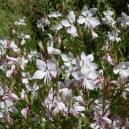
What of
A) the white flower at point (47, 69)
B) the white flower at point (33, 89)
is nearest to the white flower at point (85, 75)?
the white flower at point (47, 69)

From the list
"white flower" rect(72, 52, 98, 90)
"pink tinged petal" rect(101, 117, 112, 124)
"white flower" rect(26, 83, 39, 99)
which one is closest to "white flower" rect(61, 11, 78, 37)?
"white flower" rect(26, 83, 39, 99)

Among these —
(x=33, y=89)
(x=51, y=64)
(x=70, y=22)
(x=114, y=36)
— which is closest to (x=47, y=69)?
(x=51, y=64)

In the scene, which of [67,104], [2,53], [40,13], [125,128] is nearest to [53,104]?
[67,104]

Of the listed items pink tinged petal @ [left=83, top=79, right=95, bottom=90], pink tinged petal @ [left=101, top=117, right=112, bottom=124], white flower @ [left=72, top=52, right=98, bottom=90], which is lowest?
pink tinged petal @ [left=101, top=117, right=112, bottom=124]

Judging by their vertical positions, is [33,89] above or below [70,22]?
below

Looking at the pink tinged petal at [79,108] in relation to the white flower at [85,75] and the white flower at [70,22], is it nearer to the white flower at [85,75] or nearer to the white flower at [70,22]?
the white flower at [85,75]

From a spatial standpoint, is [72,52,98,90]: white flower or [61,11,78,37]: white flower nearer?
[72,52,98,90]: white flower

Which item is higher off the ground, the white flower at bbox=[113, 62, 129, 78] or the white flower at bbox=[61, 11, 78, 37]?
the white flower at bbox=[61, 11, 78, 37]

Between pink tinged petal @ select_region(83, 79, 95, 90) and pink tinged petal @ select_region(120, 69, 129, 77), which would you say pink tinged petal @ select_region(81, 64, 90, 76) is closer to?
pink tinged petal @ select_region(83, 79, 95, 90)

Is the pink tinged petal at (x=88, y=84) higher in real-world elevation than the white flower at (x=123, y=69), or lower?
lower

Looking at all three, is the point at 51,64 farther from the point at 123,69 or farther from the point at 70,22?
the point at 70,22

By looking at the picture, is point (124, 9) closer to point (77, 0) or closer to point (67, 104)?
point (77, 0)
